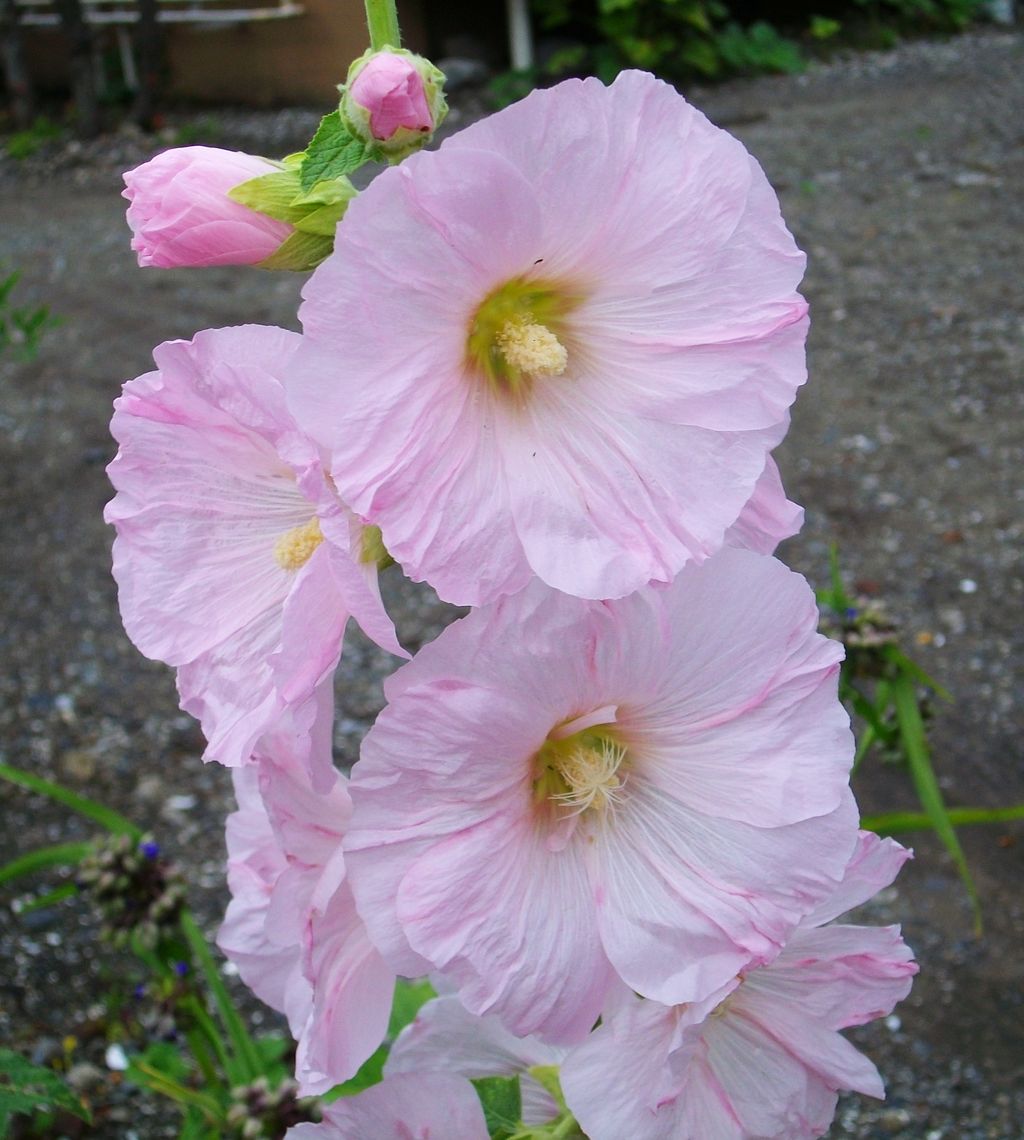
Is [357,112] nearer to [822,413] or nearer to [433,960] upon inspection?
[433,960]

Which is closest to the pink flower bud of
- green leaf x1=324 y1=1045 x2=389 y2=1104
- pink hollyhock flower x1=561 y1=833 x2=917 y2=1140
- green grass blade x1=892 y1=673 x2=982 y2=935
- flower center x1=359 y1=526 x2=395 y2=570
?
flower center x1=359 y1=526 x2=395 y2=570

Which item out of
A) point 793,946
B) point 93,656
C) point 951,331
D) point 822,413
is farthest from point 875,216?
point 793,946

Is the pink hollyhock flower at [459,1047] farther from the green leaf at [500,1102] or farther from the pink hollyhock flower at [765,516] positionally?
the pink hollyhock flower at [765,516]

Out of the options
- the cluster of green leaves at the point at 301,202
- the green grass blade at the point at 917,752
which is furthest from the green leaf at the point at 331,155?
the green grass blade at the point at 917,752

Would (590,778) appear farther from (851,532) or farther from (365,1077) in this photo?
(851,532)

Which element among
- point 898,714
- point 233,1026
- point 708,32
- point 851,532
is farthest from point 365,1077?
point 708,32
